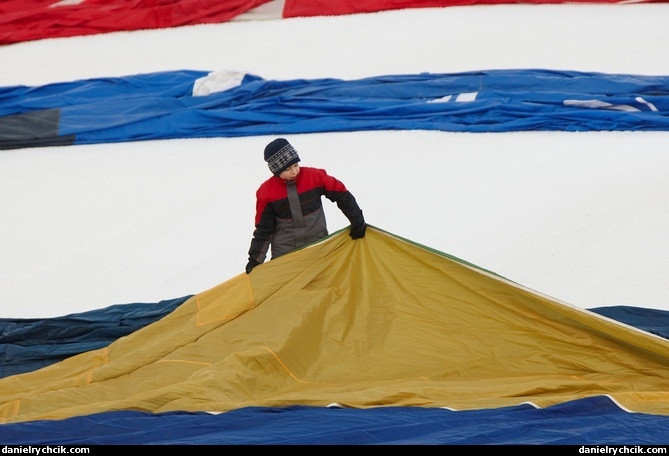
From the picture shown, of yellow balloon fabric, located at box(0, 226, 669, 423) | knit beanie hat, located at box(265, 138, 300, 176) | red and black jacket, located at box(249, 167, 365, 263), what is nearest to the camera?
yellow balloon fabric, located at box(0, 226, 669, 423)

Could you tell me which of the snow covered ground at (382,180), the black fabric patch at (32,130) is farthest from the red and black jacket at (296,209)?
the black fabric patch at (32,130)

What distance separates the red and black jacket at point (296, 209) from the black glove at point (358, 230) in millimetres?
12

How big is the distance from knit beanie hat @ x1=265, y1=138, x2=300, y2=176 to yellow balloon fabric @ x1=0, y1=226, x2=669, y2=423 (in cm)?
29

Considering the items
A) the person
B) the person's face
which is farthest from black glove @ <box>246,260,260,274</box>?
the person's face

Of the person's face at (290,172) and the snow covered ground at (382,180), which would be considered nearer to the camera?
the person's face at (290,172)

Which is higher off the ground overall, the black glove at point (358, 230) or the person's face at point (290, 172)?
the person's face at point (290, 172)

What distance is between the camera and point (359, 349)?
3193 mm

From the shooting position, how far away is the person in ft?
11.1

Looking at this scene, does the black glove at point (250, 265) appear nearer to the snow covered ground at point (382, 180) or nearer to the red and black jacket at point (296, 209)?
the red and black jacket at point (296, 209)

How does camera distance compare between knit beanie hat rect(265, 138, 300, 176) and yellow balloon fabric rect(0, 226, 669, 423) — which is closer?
yellow balloon fabric rect(0, 226, 669, 423)

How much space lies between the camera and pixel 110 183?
5.53 meters

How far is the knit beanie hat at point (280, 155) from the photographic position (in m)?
3.33

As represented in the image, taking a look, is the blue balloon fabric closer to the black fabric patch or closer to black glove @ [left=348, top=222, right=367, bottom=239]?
the black fabric patch

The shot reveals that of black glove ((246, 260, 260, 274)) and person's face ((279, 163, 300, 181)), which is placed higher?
person's face ((279, 163, 300, 181))
